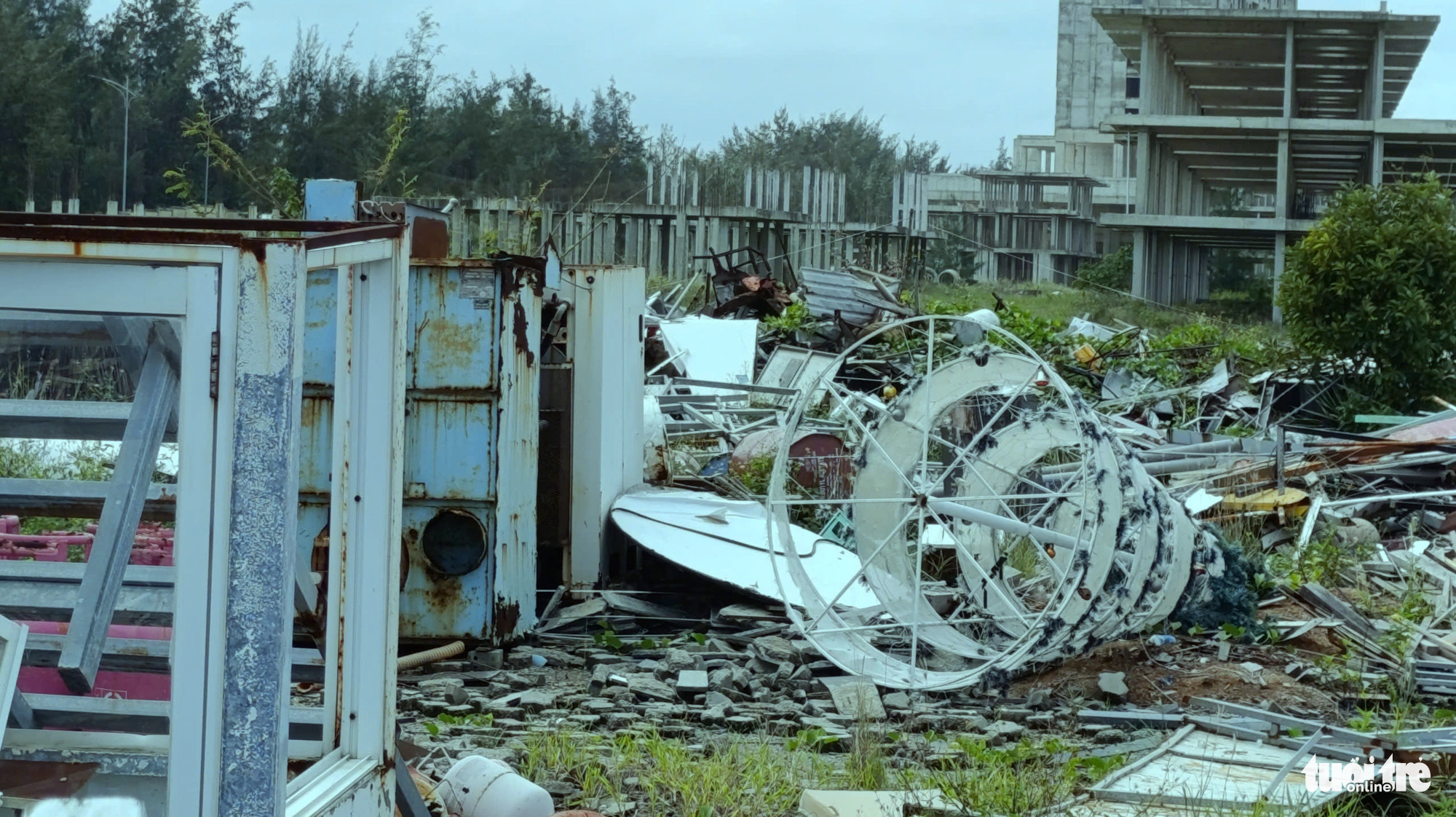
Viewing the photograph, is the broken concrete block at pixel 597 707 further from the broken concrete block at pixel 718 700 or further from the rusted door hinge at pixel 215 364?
the rusted door hinge at pixel 215 364

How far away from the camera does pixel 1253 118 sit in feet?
102

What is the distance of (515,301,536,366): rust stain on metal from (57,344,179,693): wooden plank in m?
4.83

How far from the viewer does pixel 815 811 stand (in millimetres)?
4652

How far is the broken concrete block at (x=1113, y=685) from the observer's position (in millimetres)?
6621

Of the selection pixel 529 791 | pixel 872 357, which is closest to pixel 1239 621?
pixel 529 791

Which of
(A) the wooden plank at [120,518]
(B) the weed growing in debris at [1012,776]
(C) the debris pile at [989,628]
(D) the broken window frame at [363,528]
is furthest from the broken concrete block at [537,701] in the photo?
(A) the wooden plank at [120,518]

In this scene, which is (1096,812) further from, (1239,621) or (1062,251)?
(1062,251)

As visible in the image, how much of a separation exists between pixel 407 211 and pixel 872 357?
9.55 metres

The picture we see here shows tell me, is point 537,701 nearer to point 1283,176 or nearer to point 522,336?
point 522,336

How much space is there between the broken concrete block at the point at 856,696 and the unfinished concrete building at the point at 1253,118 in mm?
25679

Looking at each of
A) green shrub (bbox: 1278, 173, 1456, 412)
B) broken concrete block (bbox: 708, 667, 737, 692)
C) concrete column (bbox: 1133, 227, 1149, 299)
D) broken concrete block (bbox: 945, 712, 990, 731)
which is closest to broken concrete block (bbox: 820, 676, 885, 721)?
broken concrete block (bbox: 945, 712, 990, 731)

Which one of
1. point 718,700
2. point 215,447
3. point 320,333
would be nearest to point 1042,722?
point 718,700

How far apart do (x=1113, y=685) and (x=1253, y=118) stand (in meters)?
27.3

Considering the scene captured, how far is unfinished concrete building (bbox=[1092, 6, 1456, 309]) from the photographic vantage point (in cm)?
3056
